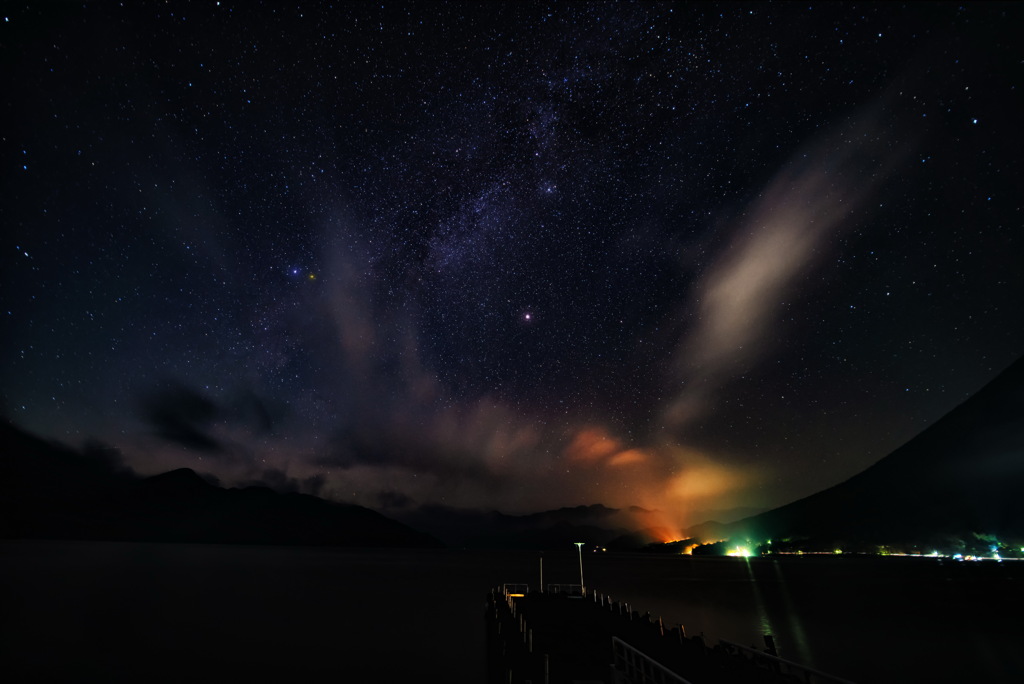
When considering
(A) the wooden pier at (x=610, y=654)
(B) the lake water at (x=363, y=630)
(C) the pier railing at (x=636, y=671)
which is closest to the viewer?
(C) the pier railing at (x=636, y=671)

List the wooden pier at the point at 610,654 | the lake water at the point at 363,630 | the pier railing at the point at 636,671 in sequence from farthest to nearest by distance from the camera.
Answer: the lake water at the point at 363,630, the wooden pier at the point at 610,654, the pier railing at the point at 636,671

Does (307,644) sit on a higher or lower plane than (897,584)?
lower

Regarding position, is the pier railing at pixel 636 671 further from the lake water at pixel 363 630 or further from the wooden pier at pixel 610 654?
the lake water at pixel 363 630

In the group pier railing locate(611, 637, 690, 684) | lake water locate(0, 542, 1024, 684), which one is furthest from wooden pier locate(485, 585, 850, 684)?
lake water locate(0, 542, 1024, 684)

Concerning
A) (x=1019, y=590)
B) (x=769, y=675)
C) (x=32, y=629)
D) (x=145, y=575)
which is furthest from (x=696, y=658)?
(x=1019, y=590)

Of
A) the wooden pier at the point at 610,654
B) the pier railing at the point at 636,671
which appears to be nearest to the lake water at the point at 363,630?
the wooden pier at the point at 610,654

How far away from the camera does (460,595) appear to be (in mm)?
77750

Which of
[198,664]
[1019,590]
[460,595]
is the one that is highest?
[1019,590]

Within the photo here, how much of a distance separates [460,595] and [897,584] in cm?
8931

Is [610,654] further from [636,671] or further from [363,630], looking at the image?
[363,630]

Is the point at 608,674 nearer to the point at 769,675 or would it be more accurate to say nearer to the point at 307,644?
the point at 769,675

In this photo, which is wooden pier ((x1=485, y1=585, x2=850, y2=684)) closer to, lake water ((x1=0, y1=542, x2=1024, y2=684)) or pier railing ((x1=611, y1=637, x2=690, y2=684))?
pier railing ((x1=611, y1=637, x2=690, y2=684))

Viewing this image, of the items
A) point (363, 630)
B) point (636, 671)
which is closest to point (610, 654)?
point (636, 671)

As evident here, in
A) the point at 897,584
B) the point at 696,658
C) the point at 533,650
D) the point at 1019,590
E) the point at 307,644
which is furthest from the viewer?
the point at 897,584
